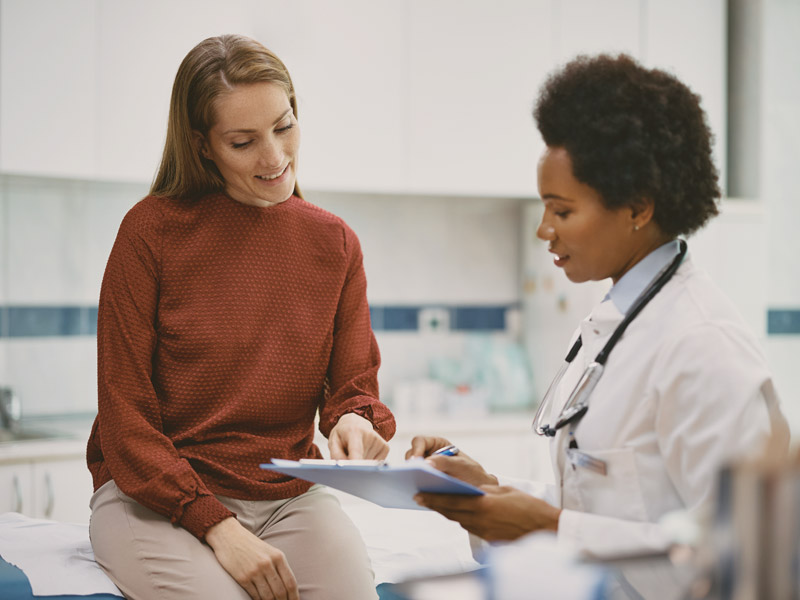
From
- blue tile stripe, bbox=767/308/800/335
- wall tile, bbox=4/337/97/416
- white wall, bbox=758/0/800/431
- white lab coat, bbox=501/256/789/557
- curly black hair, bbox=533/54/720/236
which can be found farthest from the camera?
blue tile stripe, bbox=767/308/800/335

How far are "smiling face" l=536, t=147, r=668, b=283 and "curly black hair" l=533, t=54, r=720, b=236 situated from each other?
0.06 feet

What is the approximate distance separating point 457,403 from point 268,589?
2203 mm

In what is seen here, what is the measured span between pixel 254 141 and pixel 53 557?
0.93 m

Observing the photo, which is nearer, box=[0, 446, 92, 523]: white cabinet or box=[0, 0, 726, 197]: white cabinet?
box=[0, 446, 92, 523]: white cabinet

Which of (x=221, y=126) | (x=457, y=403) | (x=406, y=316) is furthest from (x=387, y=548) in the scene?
(x=406, y=316)

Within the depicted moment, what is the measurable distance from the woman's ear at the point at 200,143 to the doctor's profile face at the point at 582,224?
0.79 meters

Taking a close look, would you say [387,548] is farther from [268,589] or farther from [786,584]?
[786,584]

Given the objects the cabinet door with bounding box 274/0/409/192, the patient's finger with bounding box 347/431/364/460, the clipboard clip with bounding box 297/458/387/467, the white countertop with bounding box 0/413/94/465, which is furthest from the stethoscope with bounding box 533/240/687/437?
the cabinet door with bounding box 274/0/409/192

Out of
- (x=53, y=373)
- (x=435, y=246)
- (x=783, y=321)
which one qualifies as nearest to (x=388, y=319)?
(x=435, y=246)

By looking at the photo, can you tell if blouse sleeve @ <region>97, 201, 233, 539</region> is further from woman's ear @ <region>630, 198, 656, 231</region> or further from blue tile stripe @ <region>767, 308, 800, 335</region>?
blue tile stripe @ <region>767, 308, 800, 335</region>

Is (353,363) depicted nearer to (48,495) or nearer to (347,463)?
(347,463)

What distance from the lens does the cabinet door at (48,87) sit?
2855mm

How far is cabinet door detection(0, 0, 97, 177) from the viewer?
112 inches

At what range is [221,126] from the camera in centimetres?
171
